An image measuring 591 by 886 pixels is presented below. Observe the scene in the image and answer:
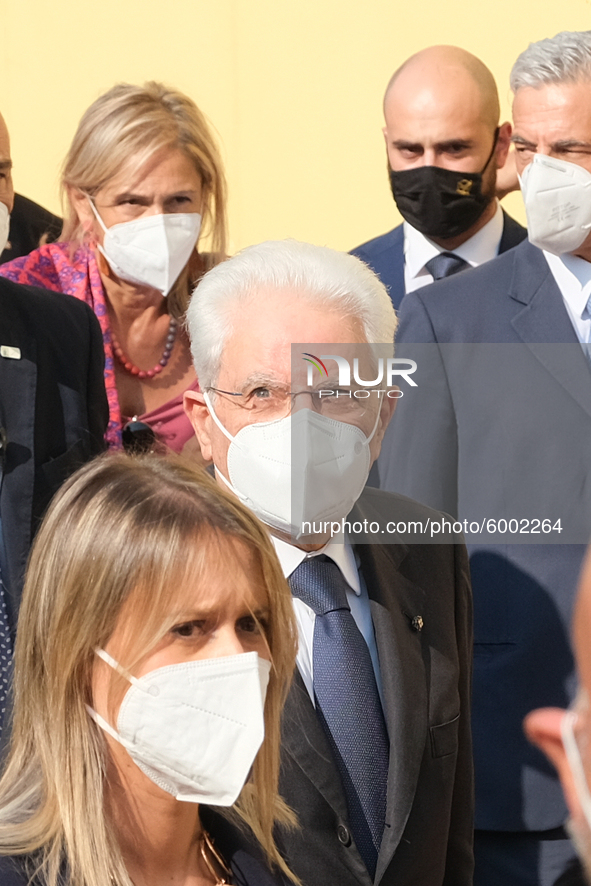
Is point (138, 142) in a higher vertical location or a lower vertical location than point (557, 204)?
higher

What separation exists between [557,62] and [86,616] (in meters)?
1.74

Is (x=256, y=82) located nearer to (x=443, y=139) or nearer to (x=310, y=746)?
(x=443, y=139)

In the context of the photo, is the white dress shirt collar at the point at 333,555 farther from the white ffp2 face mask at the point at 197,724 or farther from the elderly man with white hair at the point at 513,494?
the elderly man with white hair at the point at 513,494

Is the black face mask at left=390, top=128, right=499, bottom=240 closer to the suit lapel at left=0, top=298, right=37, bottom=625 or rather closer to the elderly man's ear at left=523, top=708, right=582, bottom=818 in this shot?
the suit lapel at left=0, top=298, right=37, bottom=625

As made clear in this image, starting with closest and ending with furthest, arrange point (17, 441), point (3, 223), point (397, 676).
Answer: point (397, 676) < point (17, 441) < point (3, 223)

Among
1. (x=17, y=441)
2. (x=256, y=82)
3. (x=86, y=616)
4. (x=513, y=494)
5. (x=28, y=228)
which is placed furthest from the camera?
(x=256, y=82)

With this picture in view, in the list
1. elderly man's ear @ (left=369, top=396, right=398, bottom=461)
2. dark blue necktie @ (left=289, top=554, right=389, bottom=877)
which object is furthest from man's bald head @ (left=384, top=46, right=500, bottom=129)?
dark blue necktie @ (left=289, top=554, right=389, bottom=877)

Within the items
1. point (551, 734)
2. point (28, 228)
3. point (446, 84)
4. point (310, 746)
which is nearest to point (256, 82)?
point (28, 228)

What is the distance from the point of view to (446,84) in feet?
10.5

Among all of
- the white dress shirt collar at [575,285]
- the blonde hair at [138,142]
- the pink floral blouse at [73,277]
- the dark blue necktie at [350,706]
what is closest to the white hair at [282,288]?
the dark blue necktie at [350,706]

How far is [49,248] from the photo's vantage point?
3.05 metres

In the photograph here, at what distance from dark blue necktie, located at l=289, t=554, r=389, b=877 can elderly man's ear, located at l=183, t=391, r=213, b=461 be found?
0.35 m

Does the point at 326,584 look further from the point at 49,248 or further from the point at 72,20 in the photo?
the point at 72,20

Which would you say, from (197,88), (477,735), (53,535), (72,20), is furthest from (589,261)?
(72,20)
